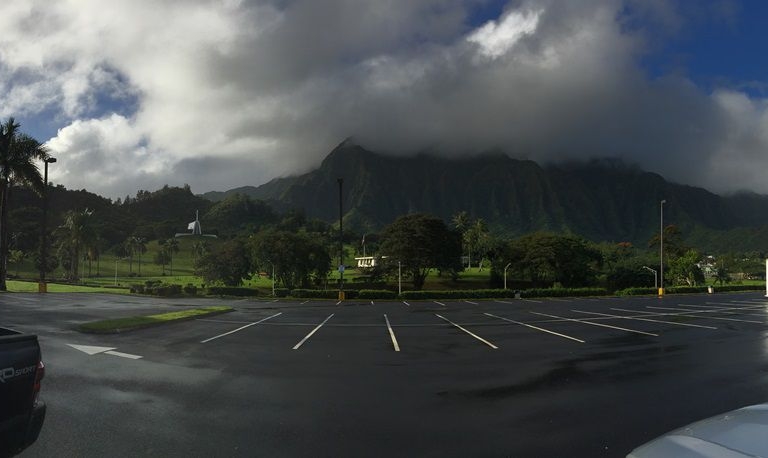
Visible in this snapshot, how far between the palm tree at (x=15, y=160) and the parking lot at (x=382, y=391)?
3561cm

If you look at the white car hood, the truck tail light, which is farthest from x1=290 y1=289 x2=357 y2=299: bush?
the white car hood

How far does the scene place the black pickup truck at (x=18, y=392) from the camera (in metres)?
3.84

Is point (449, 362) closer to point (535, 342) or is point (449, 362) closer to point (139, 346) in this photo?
point (535, 342)

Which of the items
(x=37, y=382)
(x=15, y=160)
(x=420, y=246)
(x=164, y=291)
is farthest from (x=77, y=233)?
(x=37, y=382)

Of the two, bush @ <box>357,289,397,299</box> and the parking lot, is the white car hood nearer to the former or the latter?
the parking lot

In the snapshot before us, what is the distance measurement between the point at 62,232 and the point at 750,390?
106869mm

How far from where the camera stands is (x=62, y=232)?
90625 millimetres

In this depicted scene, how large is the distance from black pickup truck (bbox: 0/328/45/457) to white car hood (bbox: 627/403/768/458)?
4.62 meters


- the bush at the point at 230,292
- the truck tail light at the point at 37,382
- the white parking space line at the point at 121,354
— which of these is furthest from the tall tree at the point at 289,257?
the truck tail light at the point at 37,382

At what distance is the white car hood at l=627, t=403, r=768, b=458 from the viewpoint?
2.48m

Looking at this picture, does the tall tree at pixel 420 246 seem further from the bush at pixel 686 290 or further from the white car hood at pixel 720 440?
the white car hood at pixel 720 440

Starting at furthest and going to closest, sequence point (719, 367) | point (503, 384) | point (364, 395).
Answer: point (719, 367) < point (503, 384) < point (364, 395)

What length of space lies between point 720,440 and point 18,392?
514 cm

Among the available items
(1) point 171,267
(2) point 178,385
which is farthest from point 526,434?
(1) point 171,267
